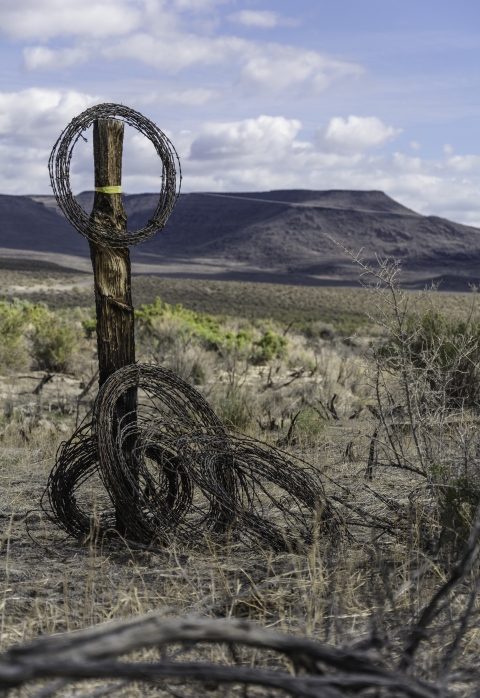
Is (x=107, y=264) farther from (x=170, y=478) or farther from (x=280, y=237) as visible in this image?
(x=280, y=237)

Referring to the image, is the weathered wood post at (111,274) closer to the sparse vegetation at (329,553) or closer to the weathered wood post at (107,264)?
the weathered wood post at (107,264)

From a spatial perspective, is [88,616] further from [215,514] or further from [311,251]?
[311,251]

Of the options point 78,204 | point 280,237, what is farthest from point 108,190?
point 280,237

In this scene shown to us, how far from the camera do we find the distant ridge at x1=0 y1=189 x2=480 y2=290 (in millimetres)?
112438

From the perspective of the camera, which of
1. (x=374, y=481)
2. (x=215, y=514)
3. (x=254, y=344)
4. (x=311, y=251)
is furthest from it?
(x=311, y=251)

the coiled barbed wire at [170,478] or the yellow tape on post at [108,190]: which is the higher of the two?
the yellow tape on post at [108,190]

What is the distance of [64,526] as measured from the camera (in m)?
5.09

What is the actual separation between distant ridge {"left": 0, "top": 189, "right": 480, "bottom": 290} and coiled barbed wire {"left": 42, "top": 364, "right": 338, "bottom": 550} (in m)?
93.3

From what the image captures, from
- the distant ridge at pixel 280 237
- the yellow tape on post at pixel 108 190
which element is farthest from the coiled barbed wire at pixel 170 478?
the distant ridge at pixel 280 237

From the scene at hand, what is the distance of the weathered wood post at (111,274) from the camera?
514 centimetres

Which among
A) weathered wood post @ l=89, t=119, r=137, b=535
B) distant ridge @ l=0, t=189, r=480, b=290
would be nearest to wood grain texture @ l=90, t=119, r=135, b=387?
weathered wood post @ l=89, t=119, r=137, b=535

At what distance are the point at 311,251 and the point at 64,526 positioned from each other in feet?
393

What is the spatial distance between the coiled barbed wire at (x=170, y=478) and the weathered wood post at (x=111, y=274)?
15cm

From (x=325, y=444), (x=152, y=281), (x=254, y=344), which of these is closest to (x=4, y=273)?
(x=152, y=281)
